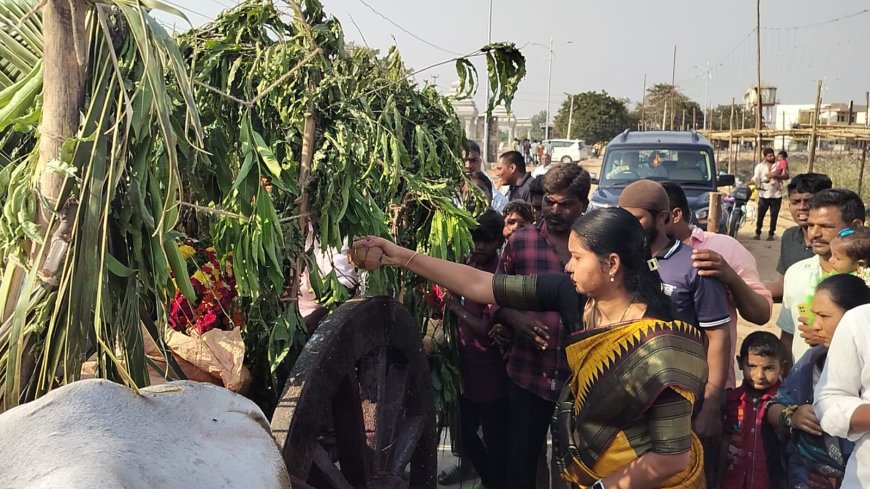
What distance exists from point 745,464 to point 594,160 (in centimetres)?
4261

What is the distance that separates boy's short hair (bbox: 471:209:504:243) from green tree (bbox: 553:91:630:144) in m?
46.9

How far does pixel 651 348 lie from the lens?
7.19 ft

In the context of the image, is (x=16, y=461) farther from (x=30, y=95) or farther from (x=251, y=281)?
(x=251, y=281)

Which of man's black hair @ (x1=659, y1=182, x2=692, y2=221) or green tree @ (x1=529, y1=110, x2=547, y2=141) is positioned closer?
man's black hair @ (x1=659, y1=182, x2=692, y2=221)

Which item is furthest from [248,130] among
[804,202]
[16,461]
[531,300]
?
[804,202]

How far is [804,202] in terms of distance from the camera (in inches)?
183

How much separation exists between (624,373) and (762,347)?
1.54m

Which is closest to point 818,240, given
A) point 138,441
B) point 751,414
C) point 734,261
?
point 734,261

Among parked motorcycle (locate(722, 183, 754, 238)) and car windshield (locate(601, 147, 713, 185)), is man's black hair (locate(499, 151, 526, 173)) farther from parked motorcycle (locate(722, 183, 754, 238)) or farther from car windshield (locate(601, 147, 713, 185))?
parked motorcycle (locate(722, 183, 754, 238))

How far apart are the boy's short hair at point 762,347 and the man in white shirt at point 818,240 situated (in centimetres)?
15

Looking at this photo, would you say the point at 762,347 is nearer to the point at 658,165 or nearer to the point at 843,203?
the point at 843,203

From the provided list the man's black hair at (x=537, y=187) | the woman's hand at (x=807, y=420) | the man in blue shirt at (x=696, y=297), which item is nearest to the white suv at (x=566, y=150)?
the man's black hair at (x=537, y=187)

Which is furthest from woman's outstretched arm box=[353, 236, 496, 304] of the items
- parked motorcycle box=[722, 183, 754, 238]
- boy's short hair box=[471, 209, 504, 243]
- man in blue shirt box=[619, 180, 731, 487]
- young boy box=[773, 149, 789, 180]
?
young boy box=[773, 149, 789, 180]

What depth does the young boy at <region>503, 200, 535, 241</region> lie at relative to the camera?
14.6ft
